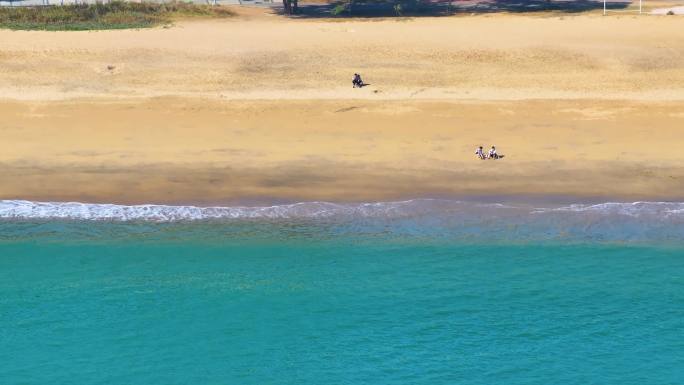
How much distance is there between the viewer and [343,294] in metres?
27.6

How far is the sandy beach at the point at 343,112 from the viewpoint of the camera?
34.2 m

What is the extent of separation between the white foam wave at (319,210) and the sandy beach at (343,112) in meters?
0.58

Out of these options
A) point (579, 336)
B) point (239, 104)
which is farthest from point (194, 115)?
point (579, 336)

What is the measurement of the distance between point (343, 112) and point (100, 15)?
17.9 meters

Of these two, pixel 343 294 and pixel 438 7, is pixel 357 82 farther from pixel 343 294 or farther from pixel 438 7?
pixel 438 7

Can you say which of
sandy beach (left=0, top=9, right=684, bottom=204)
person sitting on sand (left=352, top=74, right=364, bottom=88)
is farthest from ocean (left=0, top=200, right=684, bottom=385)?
person sitting on sand (left=352, top=74, right=364, bottom=88)

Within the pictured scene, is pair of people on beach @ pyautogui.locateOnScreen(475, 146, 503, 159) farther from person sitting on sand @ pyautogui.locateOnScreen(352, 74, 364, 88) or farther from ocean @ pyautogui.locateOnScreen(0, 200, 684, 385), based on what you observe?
person sitting on sand @ pyautogui.locateOnScreen(352, 74, 364, 88)

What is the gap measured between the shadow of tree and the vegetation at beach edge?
5138mm

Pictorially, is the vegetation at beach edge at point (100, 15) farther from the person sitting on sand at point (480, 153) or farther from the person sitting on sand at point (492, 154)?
the person sitting on sand at point (492, 154)

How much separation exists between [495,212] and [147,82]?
52.5 feet

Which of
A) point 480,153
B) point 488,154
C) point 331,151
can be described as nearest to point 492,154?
point 488,154

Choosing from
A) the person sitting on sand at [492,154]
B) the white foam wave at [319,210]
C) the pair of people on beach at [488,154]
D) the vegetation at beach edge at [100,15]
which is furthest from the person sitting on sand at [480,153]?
the vegetation at beach edge at [100,15]

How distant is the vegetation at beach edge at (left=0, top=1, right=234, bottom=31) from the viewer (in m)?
50.0

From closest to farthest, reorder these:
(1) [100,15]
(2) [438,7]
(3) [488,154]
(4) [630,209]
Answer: (4) [630,209] → (3) [488,154] → (1) [100,15] → (2) [438,7]
